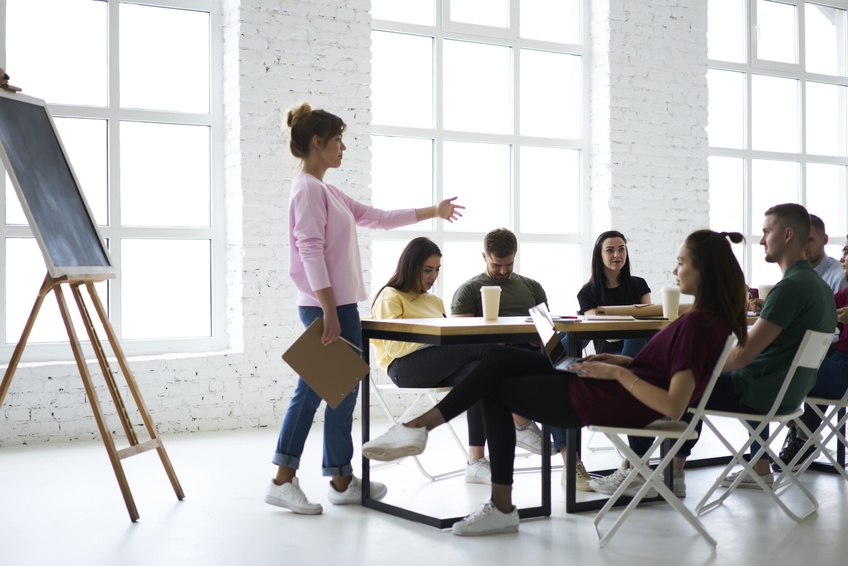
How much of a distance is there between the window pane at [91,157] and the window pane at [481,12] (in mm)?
2522

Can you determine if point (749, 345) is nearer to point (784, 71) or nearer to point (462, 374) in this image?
point (462, 374)

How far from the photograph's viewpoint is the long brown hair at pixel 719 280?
2.73 meters

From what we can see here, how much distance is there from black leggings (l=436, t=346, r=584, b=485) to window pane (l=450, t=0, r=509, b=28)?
12.8 feet

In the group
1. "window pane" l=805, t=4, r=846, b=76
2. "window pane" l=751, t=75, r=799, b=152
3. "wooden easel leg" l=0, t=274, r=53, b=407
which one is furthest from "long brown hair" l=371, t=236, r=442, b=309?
"window pane" l=805, t=4, r=846, b=76

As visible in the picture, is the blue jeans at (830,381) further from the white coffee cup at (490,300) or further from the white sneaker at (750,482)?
the white coffee cup at (490,300)

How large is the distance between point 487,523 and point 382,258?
319cm

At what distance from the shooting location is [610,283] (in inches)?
181

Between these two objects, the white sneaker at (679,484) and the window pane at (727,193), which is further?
the window pane at (727,193)

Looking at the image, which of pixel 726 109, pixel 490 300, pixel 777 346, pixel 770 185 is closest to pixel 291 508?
pixel 490 300

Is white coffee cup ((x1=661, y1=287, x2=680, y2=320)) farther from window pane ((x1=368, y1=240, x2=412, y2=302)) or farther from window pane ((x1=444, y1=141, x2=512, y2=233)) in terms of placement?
window pane ((x1=444, y1=141, x2=512, y2=233))

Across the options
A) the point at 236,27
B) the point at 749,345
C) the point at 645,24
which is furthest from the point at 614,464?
the point at 645,24

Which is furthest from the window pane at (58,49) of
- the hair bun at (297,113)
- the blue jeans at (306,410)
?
the blue jeans at (306,410)

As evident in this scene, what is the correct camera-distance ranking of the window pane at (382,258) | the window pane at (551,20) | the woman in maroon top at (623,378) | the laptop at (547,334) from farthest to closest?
1. the window pane at (551,20)
2. the window pane at (382,258)
3. the laptop at (547,334)
4. the woman in maroon top at (623,378)

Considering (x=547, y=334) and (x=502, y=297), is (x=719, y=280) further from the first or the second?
(x=502, y=297)
